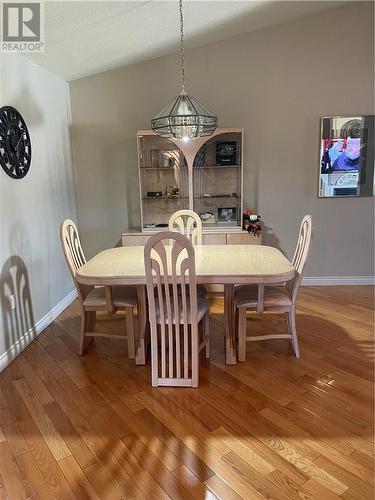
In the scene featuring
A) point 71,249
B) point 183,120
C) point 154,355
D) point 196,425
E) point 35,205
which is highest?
point 183,120

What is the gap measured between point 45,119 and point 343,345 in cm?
336

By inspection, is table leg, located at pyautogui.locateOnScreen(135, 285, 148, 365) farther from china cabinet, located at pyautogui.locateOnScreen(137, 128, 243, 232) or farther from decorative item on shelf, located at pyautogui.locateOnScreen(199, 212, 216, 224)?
decorative item on shelf, located at pyautogui.locateOnScreen(199, 212, 216, 224)

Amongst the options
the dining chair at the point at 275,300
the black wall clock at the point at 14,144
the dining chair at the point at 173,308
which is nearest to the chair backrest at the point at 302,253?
the dining chair at the point at 275,300

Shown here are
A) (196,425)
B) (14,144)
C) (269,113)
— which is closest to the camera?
(196,425)

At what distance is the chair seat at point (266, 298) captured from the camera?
97.2 inches

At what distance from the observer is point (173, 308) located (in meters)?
2.22

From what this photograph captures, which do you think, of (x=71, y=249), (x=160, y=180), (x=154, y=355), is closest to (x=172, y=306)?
(x=154, y=355)

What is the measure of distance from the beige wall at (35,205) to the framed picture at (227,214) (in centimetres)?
171

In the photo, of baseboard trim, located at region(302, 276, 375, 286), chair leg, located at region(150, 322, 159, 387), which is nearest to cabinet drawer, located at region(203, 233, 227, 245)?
baseboard trim, located at region(302, 276, 375, 286)

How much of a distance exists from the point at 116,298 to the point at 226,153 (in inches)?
84.8

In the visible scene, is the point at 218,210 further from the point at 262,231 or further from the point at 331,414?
the point at 331,414

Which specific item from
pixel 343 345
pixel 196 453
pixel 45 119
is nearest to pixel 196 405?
pixel 196 453

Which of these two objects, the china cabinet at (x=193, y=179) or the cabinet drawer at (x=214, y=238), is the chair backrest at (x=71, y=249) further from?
the cabinet drawer at (x=214, y=238)

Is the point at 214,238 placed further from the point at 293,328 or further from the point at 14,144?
the point at 14,144
